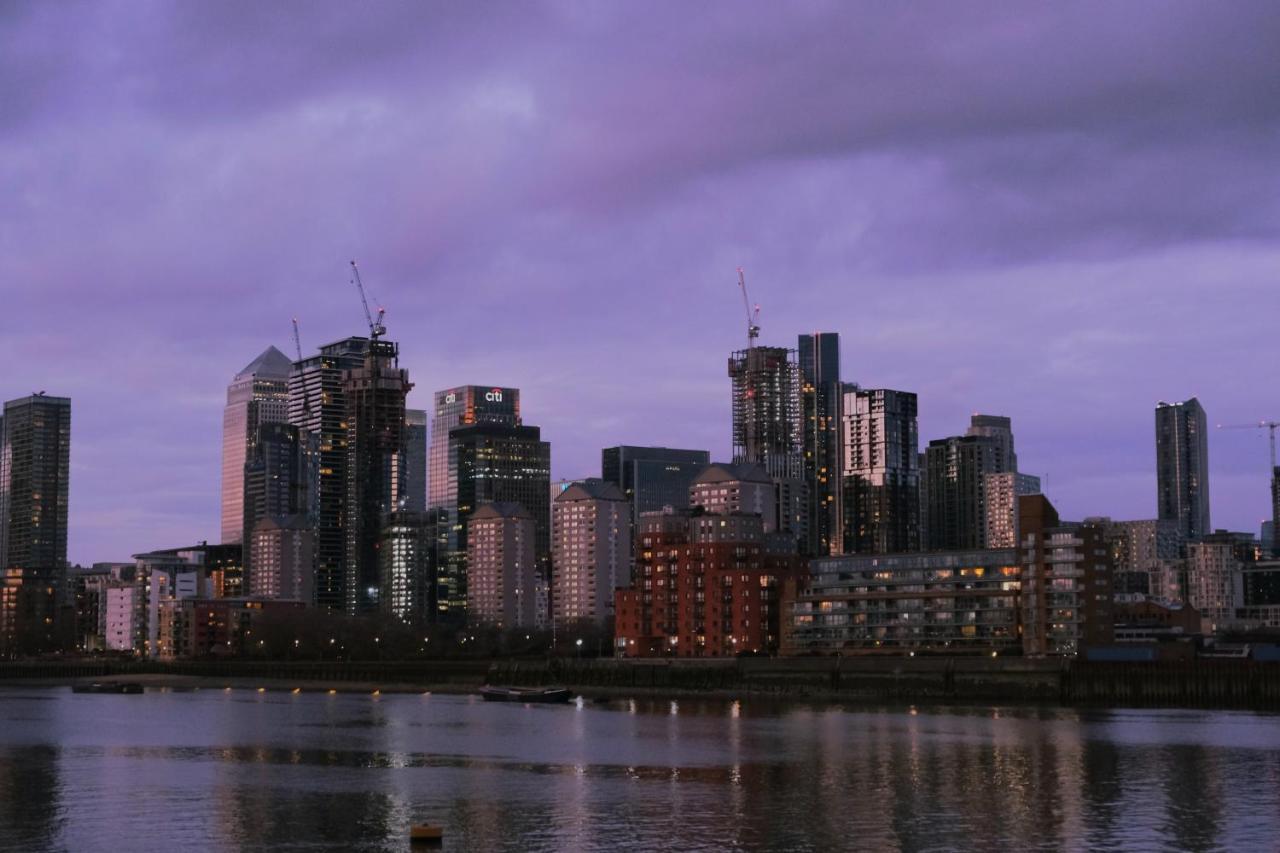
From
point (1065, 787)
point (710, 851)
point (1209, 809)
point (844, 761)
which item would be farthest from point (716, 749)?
point (710, 851)

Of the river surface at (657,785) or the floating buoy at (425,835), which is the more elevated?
the floating buoy at (425,835)

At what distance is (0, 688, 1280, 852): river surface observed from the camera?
249 ft

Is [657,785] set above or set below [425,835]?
below

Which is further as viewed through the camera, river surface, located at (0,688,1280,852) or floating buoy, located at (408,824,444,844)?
river surface, located at (0,688,1280,852)

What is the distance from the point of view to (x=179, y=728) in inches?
6132

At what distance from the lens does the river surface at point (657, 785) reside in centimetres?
7581

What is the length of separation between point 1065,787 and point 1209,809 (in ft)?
35.5

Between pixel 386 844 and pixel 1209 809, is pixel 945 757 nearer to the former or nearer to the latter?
pixel 1209 809

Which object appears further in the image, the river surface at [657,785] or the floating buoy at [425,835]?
the river surface at [657,785]

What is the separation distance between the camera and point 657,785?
318 ft

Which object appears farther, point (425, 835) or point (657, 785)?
point (657, 785)

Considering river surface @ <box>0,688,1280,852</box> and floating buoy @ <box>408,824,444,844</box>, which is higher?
floating buoy @ <box>408,824,444,844</box>

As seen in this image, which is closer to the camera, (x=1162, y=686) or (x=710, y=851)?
(x=710, y=851)

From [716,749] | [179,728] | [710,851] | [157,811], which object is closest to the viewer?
[710,851]
